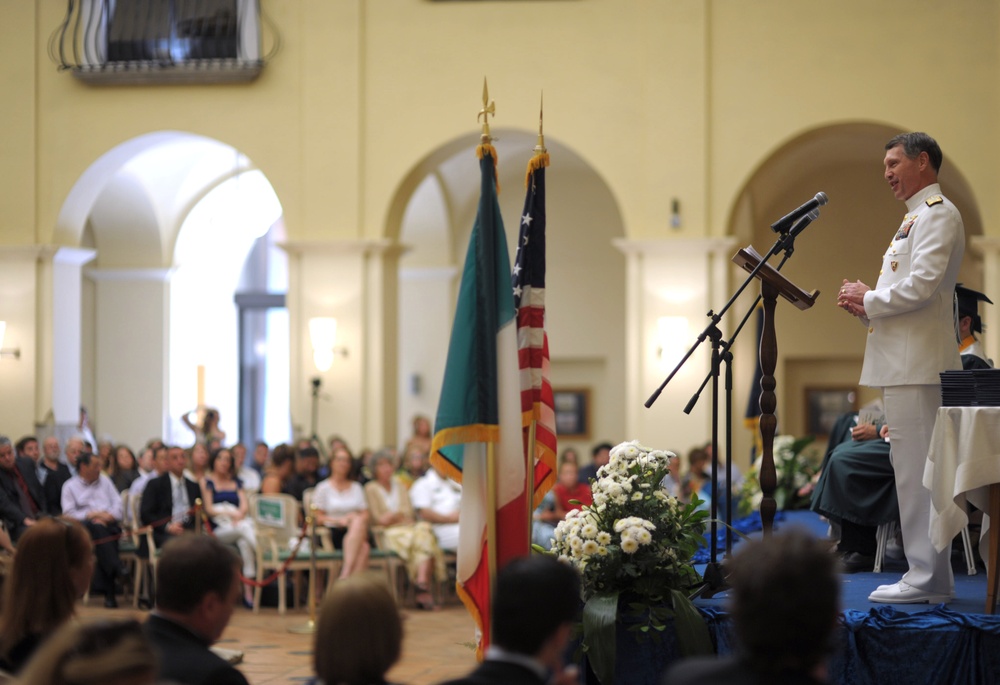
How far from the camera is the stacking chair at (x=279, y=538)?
31.3ft

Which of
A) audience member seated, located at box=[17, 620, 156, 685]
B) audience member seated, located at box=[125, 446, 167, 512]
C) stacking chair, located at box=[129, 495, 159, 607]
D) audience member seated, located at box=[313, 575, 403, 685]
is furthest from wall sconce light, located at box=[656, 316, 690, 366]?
audience member seated, located at box=[17, 620, 156, 685]

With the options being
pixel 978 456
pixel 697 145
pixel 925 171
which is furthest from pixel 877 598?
pixel 697 145

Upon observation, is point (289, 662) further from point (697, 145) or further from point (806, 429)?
point (806, 429)

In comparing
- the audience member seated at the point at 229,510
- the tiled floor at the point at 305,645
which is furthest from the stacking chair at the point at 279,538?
the tiled floor at the point at 305,645

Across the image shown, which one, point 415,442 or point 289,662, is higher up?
point 415,442

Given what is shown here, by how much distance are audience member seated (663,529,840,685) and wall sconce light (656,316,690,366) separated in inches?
377

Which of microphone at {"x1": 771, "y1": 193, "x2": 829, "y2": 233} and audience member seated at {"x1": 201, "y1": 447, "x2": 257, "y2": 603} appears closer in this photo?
microphone at {"x1": 771, "y1": 193, "x2": 829, "y2": 233}

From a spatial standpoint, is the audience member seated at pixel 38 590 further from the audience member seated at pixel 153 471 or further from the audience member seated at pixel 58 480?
the audience member seated at pixel 58 480

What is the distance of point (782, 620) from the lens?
2.15 meters

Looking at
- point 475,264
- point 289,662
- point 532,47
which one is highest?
point 532,47

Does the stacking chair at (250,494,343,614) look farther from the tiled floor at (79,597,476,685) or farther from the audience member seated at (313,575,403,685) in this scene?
the audience member seated at (313,575,403,685)

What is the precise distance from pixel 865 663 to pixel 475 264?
209 centimetres

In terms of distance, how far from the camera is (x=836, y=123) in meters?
11.7

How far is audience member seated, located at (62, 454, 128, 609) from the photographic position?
9914 millimetres
